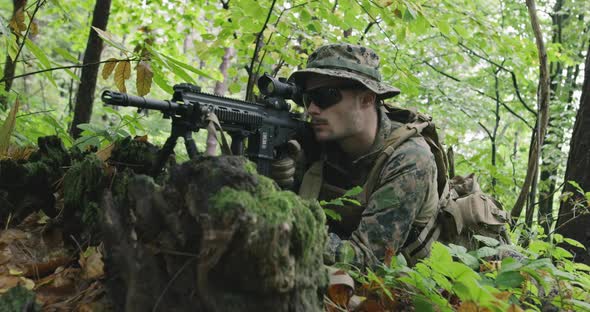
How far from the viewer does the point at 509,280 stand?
1611 mm

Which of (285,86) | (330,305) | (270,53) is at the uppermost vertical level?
(270,53)

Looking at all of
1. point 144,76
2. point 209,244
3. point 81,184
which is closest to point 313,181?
point 144,76

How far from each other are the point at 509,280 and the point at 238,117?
1.84 meters

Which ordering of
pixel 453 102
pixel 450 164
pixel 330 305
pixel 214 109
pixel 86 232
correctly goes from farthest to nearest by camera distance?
1. pixel 453 102
2. pixel 450 164
3. pixel 214 109
4. pixel 86 232
5. pixel 330 305

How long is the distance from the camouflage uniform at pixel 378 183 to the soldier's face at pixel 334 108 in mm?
107

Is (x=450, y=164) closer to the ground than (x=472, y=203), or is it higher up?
higher up

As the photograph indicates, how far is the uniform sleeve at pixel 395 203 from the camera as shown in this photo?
2684 mm

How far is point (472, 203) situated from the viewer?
3.21 m

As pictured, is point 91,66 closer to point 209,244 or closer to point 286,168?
→ point 286,168

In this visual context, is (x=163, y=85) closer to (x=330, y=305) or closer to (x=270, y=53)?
(x=330, y=305)

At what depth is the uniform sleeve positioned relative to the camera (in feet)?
8.80

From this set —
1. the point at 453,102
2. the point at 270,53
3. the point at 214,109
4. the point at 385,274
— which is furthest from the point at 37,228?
the point at 453,102

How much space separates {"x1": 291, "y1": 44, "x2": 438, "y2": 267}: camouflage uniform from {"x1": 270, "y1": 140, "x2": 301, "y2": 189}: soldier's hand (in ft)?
0.70

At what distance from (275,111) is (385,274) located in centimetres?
156
